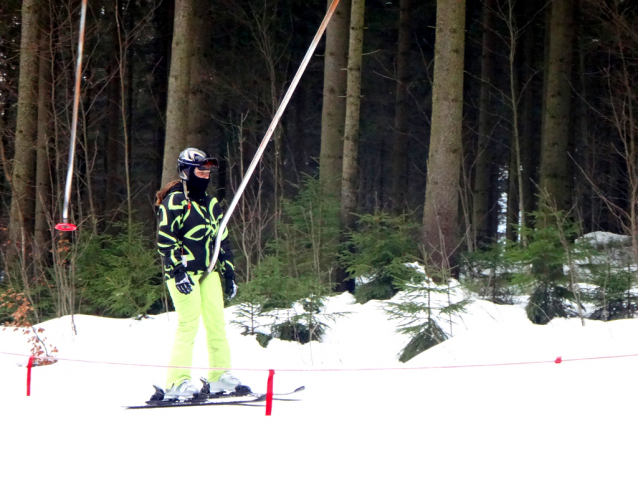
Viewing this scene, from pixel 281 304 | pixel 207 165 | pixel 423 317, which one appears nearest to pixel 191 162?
pixel 207 165

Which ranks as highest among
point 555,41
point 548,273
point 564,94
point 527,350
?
point 555,41

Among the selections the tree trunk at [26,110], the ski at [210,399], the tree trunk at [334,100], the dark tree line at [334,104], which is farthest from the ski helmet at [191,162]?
the tree trunk at [26,110]

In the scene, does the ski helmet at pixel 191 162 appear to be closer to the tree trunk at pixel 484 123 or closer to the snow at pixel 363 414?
the snow at pixel 363 414

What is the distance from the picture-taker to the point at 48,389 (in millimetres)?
7195

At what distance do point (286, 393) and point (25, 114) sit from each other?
31.5 ft

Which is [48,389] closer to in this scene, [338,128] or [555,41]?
[338,128]

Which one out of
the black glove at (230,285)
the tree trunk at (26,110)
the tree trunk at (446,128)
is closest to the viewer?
the black glove at (230,285)

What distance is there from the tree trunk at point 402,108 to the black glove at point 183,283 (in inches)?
550

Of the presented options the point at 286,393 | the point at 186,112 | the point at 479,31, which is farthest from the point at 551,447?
the point at 479,31

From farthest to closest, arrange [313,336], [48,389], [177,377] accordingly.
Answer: [313,336] → [48,389] → [177,377]

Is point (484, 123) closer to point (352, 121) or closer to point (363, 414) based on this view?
point (352, 121)

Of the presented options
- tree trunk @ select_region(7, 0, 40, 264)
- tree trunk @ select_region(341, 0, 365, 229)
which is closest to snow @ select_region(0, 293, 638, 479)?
tree trunk @ select_region(341, 0, 365, 229)

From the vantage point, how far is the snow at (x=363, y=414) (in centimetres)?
456

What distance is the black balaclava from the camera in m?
6.24
